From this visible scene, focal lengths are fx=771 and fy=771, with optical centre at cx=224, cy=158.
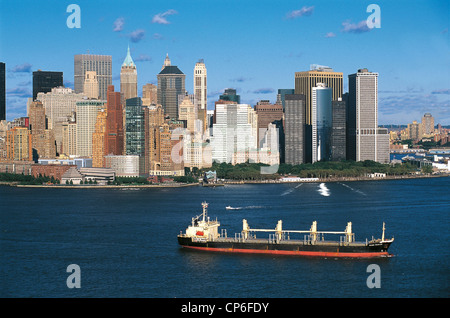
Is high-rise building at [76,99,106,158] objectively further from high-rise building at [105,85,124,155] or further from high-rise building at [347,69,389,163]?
high-rise building at [347,69,389,163]

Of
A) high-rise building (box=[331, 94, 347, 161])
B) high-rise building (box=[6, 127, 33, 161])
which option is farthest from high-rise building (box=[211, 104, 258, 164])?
high-rise building (box=[6, 127, 33, 161])

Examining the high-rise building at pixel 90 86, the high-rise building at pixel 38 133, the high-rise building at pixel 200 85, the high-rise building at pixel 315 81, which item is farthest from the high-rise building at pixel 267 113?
the high-rise building at pixel 38 133

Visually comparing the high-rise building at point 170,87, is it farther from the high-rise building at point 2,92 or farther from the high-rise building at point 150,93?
the high-rise building at point 2,92

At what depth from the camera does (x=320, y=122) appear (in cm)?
12675

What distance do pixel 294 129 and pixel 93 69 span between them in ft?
173

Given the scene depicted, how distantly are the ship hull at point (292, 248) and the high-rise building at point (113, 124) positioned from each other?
6521 cm

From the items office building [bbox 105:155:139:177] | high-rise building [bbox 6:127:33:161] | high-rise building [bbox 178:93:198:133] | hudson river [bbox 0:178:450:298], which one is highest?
high-rise building [bbox 178:93:198:133]

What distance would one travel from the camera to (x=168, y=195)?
235 feet

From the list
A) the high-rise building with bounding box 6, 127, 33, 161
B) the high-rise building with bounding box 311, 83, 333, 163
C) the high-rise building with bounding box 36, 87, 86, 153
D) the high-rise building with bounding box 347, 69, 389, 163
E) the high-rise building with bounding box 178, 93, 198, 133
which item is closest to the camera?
the high-rise building with bounding box 6, 127, 33, 161

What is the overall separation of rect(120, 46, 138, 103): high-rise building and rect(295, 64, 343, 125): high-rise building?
99.9ft

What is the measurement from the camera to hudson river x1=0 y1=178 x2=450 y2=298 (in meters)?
28.2
